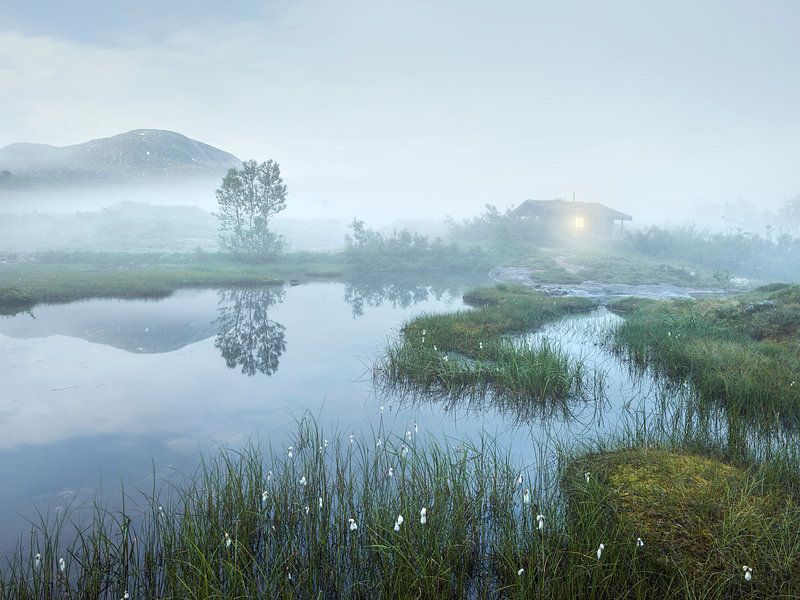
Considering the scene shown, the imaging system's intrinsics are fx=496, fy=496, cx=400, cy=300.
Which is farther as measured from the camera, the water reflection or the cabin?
the cabin

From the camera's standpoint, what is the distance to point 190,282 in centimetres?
3706

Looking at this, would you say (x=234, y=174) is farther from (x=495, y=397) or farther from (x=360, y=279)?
(x=495, y=397)

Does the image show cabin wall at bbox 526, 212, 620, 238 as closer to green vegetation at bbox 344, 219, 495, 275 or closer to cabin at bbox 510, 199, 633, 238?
cabin at bbox 510, 199, 633, 238

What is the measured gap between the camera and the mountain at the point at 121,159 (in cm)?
13850

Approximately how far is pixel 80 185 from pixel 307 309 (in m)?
A: 129

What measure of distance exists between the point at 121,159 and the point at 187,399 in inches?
6516

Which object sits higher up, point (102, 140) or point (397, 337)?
point (102, 140)

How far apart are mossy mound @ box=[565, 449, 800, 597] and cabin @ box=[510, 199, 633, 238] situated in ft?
198

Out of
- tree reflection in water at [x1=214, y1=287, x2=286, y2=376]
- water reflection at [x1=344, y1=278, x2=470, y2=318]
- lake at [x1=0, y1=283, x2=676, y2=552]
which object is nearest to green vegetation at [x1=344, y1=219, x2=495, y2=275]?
water reflection at [x1=344, y1=278, x2=470, y2=318]

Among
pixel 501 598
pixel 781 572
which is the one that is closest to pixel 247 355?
pixel 501 598

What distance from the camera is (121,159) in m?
151

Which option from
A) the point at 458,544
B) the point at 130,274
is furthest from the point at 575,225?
the point at 458,544

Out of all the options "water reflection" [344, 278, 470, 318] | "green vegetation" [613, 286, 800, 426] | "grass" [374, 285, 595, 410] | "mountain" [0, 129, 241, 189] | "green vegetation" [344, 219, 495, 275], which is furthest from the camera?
"mountain" [0, 129, 241, 189]

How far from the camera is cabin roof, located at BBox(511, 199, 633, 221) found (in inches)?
2557
